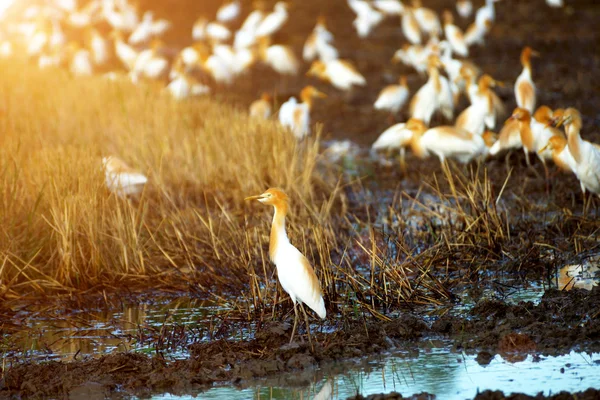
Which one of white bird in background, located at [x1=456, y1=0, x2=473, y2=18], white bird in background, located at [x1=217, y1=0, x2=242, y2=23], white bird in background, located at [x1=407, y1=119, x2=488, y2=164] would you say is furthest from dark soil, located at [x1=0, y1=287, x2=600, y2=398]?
white bird in background, located at [x1=217, y1=0, x2=242, y2=23]

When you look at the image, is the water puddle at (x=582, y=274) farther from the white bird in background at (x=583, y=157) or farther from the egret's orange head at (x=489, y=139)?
the egret's orange head at (x=489, y=139)

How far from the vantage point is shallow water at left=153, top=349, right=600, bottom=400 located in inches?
166

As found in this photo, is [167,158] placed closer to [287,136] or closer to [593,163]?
[287,136]

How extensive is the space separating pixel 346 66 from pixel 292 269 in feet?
38.4

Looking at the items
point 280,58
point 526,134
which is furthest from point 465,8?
point 526,134

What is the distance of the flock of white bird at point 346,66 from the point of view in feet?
30.6

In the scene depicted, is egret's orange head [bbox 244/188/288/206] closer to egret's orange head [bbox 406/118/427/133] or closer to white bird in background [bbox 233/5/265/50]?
egret's orange head [bbox 406/118/427/133]

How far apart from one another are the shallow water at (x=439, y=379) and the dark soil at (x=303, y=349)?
0.10 meters

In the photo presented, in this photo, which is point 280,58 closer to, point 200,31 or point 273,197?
point 200,31

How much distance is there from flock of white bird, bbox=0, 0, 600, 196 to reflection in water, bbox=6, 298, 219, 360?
3.72 feet

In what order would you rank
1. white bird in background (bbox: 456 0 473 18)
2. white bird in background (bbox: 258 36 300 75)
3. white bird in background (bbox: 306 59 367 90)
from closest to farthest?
white bird in background (bbox: 306 59 367 90) → white bird in background (bbox: 258 36 300 75) → white bird in background (bbox: 456 0 473 18)

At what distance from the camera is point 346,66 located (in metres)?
16.2

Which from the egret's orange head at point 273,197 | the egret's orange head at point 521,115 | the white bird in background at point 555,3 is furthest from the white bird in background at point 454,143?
the white bird in background at point 555,3

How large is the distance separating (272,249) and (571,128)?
145 inches
